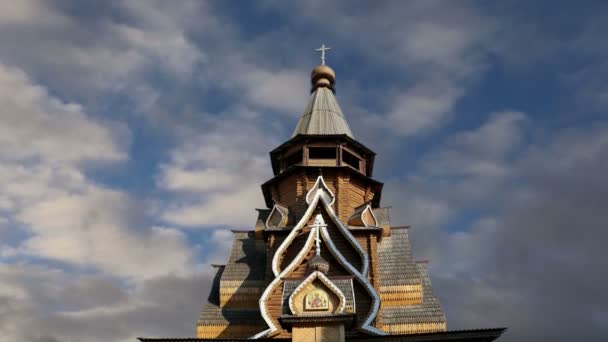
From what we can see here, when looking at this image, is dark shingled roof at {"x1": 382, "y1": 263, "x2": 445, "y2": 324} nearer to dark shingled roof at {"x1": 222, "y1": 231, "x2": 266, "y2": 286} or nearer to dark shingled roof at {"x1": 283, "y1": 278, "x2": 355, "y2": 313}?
dark shingled roof at {"x1": 283, "y1": 278, "x2": 355, "y2": 313}

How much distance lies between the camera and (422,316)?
18625mm

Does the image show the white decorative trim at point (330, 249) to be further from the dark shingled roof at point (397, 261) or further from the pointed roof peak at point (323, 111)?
the pointed roof peak at point (323, 111)

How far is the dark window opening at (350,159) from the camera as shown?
23547 mm

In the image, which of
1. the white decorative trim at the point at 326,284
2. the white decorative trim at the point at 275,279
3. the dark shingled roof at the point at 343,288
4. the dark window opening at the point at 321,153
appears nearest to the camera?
the white decorative trim at the point at 326,284

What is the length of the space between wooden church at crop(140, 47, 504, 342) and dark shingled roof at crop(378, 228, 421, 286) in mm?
36

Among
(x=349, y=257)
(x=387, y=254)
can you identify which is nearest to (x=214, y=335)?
(x=349, y=257)

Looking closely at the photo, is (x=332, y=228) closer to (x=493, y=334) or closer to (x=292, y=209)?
(x=292, y=209)

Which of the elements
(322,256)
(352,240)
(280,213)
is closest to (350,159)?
(280,213)

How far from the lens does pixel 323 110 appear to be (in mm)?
24797

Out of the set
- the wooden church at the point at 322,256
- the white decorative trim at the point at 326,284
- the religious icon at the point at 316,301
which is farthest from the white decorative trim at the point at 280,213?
the religious icon at the point at 316,301

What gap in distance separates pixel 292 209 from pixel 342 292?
24.3 ft

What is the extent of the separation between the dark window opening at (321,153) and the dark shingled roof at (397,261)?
3.98 meters

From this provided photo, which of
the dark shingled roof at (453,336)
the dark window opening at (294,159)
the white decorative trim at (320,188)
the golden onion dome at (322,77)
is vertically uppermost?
the golden onion dome at (322,77)

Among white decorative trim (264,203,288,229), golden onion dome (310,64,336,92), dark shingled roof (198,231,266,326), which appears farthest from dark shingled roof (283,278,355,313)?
golden onion dome (310,64,336,92)
